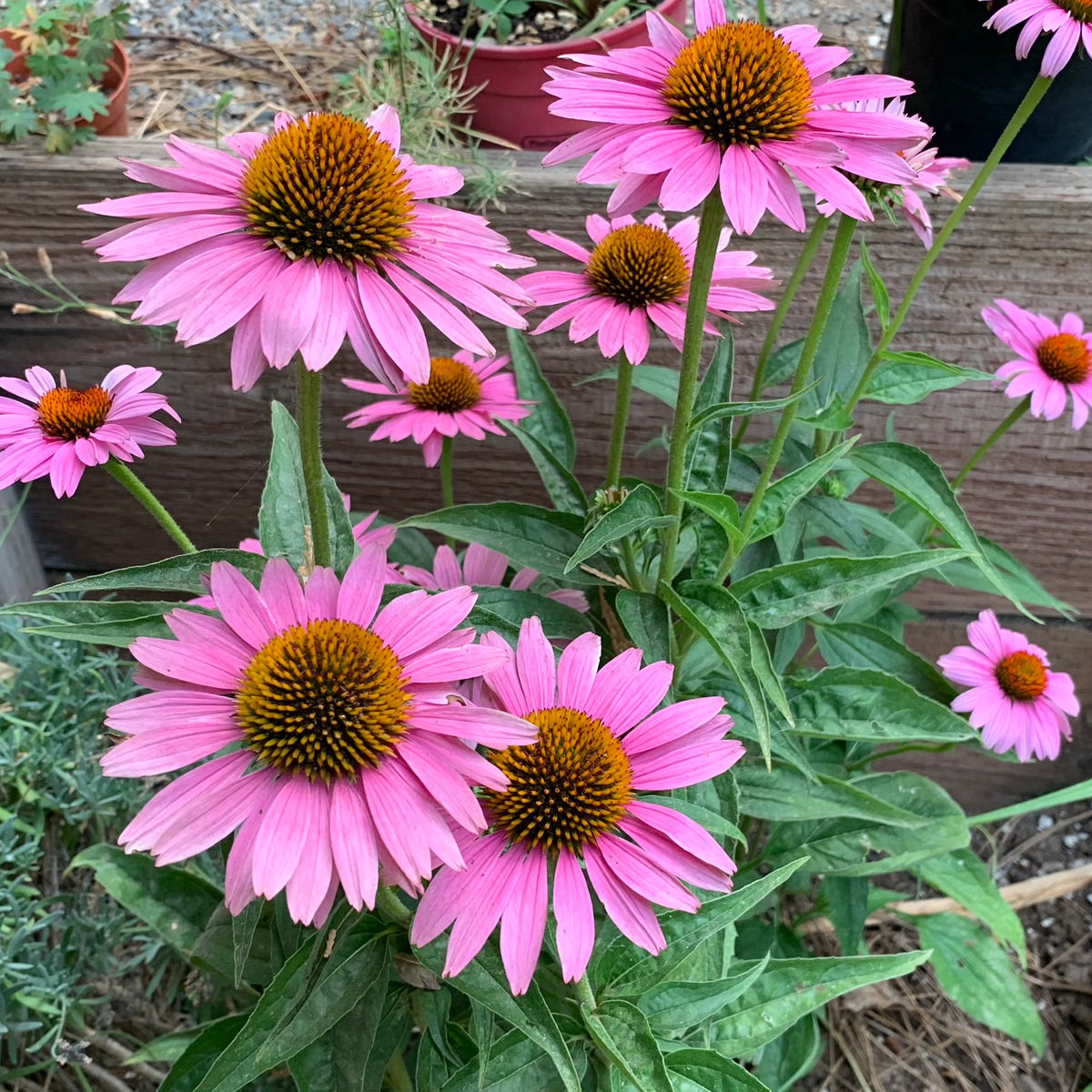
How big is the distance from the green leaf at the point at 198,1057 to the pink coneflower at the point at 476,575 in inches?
15.1

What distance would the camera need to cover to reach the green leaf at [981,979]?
132cm

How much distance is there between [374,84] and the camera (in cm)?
127

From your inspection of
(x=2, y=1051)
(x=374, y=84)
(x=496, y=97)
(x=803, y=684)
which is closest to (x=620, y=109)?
(x=803, y=684)

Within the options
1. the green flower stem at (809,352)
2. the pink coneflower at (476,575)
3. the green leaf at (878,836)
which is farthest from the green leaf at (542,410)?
the green leaf at (878,836)

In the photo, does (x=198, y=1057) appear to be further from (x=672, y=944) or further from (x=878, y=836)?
(x=878, y=836)

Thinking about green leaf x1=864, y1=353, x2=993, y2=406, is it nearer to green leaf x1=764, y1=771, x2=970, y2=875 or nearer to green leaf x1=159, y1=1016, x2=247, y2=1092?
green leaf x1=764, y1=771, x2=970, y2=875

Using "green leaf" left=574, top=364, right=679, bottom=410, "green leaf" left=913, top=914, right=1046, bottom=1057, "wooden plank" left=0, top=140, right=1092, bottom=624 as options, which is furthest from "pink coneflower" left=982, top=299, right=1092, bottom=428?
"green leaf" left=913, top=914, right=1046, bottom=1057

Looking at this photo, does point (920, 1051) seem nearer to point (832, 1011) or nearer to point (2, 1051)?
point (832, 1011)

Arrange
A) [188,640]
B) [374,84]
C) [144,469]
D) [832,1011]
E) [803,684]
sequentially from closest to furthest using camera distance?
[188,640], [803,684], [374,84], [144,469], [832,1011]

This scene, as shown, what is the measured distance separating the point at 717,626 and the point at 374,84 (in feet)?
2.87

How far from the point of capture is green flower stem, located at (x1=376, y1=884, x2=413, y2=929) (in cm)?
64

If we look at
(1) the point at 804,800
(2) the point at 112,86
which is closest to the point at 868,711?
(1) the point at 804,800

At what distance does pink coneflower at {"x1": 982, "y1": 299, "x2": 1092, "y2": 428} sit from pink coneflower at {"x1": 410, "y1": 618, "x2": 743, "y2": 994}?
0.63 metres

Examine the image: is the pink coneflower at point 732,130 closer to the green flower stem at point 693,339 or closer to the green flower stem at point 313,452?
the green flower stem at point 693,339
